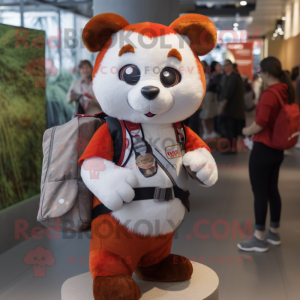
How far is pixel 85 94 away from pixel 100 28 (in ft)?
→ 9.08

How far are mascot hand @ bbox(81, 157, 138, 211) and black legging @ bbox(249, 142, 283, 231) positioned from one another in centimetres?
164

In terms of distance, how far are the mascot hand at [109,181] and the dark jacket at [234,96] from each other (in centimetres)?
539

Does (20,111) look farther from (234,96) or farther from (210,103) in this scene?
(210,103)

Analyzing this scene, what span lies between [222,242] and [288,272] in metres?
0.64

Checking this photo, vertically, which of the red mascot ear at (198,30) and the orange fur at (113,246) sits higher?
the red mascot ear at (198,30)

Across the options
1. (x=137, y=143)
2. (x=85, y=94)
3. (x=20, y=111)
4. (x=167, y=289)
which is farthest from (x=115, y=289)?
(x=85, y=94)

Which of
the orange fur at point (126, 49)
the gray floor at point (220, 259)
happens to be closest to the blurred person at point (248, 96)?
the gray floor at point (220, 259)

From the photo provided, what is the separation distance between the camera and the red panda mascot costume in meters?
1.50

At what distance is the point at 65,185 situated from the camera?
162cm

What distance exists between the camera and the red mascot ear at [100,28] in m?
1.56

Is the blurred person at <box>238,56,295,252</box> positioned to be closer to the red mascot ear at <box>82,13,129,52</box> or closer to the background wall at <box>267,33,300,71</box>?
the red mascot ear at <box>82,13,129,52</box>

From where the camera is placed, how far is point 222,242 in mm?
3238

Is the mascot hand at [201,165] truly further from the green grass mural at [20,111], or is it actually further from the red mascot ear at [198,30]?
the green grass mural at [20,111]

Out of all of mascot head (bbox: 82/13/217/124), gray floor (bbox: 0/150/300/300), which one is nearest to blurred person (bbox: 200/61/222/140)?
gray floor (bbox: 0/150/300/300)
